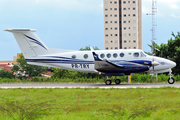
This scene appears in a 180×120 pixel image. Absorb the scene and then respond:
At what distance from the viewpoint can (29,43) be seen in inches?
1059

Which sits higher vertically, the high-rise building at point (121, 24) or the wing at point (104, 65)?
the high-rise building at point (121, 24)

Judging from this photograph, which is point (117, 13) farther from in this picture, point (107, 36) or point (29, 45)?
point (29, 45)

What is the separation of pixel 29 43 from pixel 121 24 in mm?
113944

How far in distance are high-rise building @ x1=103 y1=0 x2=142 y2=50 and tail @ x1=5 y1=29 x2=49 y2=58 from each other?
359 feet

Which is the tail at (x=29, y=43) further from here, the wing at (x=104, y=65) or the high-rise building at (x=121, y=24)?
the high-rise building at (x=121, y=24)

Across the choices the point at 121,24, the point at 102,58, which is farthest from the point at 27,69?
the point at 121,24

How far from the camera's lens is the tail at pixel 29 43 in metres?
26.7

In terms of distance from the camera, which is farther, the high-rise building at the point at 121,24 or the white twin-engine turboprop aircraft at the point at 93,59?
the high-rise building at the point at 121,24

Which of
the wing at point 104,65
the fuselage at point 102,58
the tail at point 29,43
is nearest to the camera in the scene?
the wing at point 104,65

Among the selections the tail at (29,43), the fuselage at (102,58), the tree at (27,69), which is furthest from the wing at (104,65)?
the tree at (27,69)

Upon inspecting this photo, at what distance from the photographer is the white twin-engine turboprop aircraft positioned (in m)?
23.8

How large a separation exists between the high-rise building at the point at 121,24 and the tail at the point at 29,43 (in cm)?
10934

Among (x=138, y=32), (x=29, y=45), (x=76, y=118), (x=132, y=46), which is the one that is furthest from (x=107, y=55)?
(x=138, y=32)

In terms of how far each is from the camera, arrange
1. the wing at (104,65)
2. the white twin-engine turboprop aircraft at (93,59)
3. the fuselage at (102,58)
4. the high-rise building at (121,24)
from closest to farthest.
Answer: the wing at (104,65), the white twin-engine turboprop aircraft at (93,59), the fuselage at (102,58), the high-rise building at (121,24)
